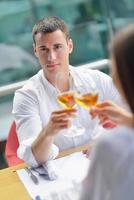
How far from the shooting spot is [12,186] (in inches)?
63.9

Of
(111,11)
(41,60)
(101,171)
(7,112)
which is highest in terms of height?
(111,11)

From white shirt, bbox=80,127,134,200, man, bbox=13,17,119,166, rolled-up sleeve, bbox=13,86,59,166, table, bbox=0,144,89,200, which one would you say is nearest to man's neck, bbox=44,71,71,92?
man, bbox=13,17,119,166

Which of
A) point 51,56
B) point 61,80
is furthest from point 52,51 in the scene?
point 61,80

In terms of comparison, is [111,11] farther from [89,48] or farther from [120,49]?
[120,49]

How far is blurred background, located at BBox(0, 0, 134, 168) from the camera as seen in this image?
338 centimetres

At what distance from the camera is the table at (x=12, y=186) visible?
5.00 feet

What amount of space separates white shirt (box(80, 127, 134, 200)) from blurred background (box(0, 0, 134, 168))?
2.43 m

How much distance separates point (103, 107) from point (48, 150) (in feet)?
1.21

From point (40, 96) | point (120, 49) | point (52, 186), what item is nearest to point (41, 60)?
point (40, 96)

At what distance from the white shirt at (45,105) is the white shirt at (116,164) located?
83cm

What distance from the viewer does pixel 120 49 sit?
92cm

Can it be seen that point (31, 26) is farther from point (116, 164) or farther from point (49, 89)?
point (116, 164)

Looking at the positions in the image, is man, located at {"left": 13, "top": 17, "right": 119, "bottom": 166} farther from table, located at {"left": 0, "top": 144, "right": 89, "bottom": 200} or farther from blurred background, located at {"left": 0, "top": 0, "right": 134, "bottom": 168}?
blurred background, located at {"left": 0, "top": 0, "right": 134, "bottom": 168}

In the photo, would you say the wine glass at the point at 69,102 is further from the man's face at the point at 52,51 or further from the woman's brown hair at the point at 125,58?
the woman's brown hair at the point at 125,58
